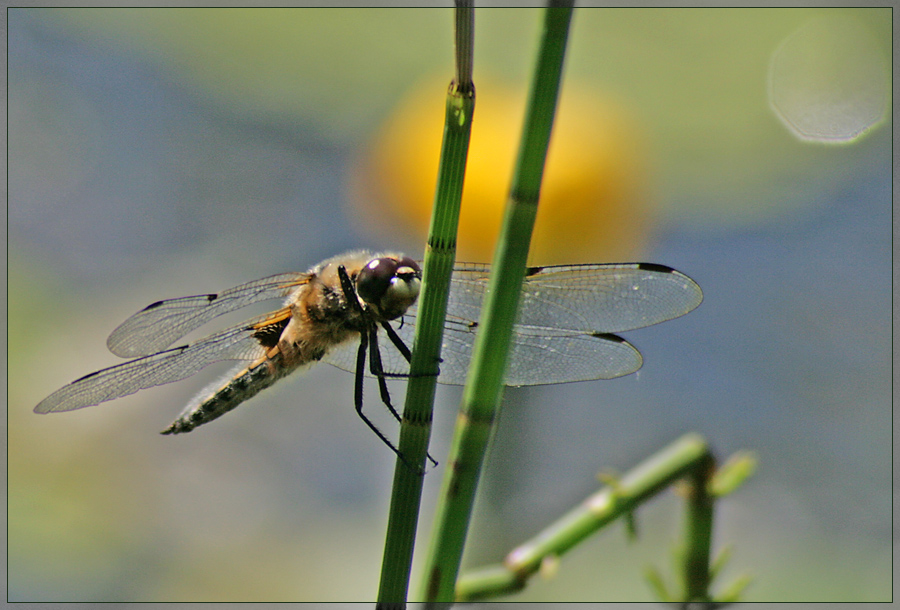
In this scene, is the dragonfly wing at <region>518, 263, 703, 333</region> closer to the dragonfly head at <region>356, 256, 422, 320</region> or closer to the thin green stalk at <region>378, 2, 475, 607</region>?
the dragonfly head at <region>356, 256, 422, 320</region>

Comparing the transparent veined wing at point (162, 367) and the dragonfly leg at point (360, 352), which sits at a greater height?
the dragonfly leg at point (360, 352)

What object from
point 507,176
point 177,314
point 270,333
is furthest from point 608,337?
point 507,176

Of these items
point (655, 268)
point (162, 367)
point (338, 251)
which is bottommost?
point (338, 251)

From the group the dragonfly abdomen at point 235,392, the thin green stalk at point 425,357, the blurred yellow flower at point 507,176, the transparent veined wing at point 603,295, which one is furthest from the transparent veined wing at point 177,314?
the blurred yellow flower at point 507,176

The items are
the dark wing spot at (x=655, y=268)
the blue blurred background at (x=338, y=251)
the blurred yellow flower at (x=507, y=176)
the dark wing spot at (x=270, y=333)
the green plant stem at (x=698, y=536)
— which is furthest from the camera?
the blurred yellow flower at (x=507, y=176)

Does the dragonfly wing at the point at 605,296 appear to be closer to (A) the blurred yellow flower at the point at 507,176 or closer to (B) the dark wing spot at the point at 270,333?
(B) the dark wing spot at the point at 270,333

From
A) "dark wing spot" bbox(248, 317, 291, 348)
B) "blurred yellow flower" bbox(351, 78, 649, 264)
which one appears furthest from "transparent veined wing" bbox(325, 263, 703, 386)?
"blurred yellow flower" bbox(351, 78, 649, 264)

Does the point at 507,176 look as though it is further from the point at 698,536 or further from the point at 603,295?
the point at 698,536
